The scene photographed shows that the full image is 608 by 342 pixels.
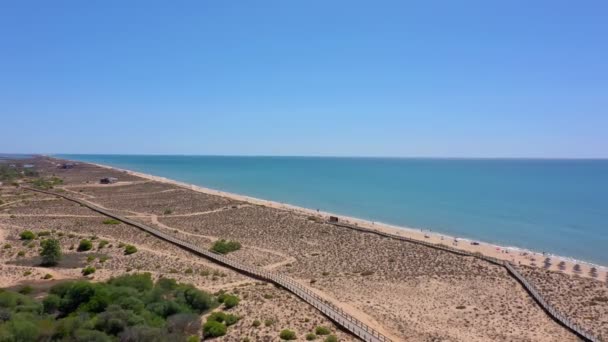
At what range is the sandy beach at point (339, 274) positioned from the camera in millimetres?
25656

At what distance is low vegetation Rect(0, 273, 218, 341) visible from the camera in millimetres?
19422

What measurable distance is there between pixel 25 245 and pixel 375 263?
3825 cm

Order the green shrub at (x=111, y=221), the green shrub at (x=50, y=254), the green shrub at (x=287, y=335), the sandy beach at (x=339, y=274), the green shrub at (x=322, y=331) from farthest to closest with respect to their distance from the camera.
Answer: the green shrub at (x=111, y=221)
the green shrub at (x=50, y=254)
the sandy beach at (x=339, y=274)
the green shrub at (x=322, y=331)
the green shrub at (x=287, y=335)

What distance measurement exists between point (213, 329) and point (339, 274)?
54.0ft

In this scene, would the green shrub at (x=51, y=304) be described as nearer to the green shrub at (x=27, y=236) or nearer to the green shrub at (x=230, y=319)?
the green shrub at (x=230, y=319)

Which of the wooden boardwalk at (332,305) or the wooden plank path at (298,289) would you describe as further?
the wooden boardwalk at (332,305)

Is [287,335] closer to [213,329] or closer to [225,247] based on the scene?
[213,329]

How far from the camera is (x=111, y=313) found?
21344mm

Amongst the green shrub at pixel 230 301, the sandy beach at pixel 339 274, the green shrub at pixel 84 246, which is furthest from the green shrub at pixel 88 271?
the green shrub at pixel 230 301

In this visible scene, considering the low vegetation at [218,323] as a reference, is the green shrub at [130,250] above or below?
below

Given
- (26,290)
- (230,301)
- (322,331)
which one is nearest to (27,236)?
(26,290)

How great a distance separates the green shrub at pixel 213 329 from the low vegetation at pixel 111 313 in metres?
0.05

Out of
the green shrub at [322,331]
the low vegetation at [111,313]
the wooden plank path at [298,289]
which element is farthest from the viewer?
the wooden plank path at [298,289]

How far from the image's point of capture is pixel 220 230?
186 feet
